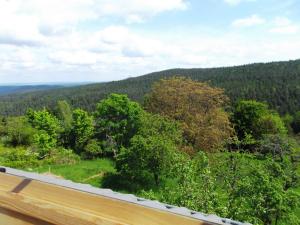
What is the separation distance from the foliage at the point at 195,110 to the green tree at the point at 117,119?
242 inches

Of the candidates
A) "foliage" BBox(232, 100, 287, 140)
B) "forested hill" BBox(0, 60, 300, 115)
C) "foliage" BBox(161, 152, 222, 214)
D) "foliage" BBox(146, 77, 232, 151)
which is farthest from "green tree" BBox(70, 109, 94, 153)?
"foliage" BBox(161, 152, 222, 214)

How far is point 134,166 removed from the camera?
1962 cm

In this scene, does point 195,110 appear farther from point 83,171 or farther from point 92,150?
point 92,150

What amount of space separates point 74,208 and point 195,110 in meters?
22.5

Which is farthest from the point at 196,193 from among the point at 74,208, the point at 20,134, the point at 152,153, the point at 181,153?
the point at 20,134

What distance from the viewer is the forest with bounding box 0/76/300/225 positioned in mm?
10008

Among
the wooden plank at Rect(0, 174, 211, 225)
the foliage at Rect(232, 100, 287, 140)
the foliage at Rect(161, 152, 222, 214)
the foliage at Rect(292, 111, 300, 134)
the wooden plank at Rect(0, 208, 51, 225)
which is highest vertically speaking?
the wooden plank at Rect(0, 174, 211, 225)

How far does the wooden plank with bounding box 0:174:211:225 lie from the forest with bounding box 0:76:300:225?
24.8 feet

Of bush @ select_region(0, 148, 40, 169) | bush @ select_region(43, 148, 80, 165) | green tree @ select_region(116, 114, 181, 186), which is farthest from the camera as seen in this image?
bush @ select_region(43, 148, 80, 165)

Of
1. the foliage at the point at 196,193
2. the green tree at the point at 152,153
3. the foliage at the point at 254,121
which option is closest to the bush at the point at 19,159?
the green tree at the point at 152,153

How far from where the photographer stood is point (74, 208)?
3.76 ft

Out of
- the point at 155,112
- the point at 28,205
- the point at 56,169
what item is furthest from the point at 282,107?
the point at 28,205

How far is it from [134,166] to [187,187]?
10.1m

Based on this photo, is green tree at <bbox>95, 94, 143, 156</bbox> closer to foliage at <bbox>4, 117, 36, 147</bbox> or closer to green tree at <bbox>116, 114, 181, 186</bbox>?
foliage at <bbox>4, 117, 36, 147</bbox>
